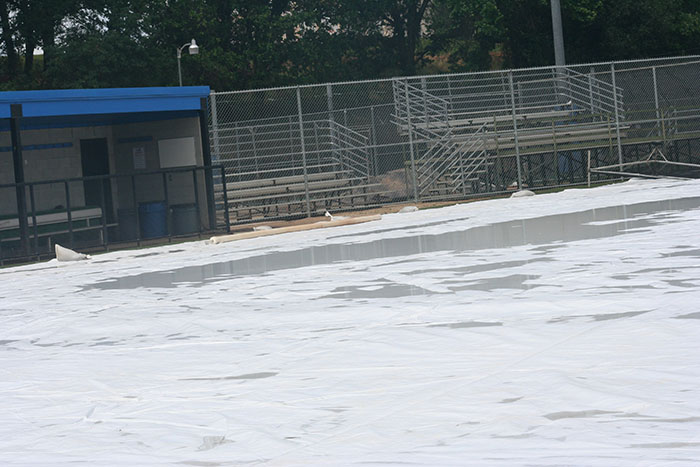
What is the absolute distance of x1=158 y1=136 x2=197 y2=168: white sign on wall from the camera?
24.1 m

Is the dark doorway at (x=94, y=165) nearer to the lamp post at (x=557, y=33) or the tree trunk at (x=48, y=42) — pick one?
the lamp post at (x=557, y=33)

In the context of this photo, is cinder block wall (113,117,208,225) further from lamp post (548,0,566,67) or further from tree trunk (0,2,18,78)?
tree trunk (0,2,18,78)

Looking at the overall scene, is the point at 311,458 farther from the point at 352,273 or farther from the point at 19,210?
the point at 19,210

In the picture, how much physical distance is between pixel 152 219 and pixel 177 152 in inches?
89.0

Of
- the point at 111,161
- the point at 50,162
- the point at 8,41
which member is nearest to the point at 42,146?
the point at 50,162

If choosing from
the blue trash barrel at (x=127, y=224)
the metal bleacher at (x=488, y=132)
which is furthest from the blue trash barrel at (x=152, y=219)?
the metal bleacher at (x=488, y=132)

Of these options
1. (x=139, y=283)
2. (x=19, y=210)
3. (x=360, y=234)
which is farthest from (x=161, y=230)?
(x=139, y=283)

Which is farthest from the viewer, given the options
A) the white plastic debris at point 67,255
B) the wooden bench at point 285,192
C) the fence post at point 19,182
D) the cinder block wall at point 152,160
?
the wooden bench at point 285,192

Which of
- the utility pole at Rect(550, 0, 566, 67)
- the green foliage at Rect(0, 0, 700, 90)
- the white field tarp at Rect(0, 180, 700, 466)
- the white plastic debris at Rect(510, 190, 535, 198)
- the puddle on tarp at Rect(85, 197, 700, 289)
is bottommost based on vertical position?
the white field tarp at Rect(0, 180, 700, 466)

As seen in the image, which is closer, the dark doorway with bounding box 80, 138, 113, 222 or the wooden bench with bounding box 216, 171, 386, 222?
the dark doorway with bounding box 80, 138, 113, 222

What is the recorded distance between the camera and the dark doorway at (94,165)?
24781 mm

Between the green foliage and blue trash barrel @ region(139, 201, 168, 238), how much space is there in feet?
94.1

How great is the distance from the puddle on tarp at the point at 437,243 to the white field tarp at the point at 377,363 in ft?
1.39

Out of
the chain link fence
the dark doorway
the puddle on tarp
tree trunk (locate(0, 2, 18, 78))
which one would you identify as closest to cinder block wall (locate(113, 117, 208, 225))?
the dark doorway
